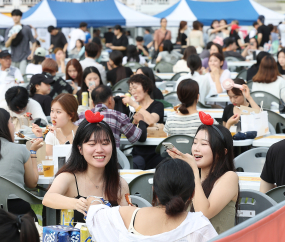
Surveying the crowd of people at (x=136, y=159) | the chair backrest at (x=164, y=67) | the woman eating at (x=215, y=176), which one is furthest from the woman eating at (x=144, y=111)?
the chair backrest at (x=164, y=67)

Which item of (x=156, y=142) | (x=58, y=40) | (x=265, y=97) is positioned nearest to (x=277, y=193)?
(x=156, y=142)

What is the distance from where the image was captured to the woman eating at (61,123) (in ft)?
13.6

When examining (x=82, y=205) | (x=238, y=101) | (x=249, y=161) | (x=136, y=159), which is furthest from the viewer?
(x=238, y=101)

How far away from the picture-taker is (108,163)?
2945 mm

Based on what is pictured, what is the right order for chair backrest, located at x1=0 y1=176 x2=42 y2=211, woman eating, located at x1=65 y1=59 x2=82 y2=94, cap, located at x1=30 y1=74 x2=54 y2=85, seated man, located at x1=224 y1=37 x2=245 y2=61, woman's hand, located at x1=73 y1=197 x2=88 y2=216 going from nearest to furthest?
1. woman's hand, located at x1=73 y1=197 x2=88 y2=216
2. chair backrest, located at x1=0 y1=176 x2=42 y2=211
3. cap, located at x1=30 y1=74 x2=54 y2=85
4. woman eating, located at x1=65 y1=59 x2=82 y2=94
5. seated man, located at x1=224 y1=37 x2=245 y2=61

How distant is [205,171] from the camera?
287 centimetres

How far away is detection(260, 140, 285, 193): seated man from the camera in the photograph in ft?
10.2

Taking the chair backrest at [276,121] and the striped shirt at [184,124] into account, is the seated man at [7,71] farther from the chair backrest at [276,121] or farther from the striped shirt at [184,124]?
the chair backrest at [276,121]

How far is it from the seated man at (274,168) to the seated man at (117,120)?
5.89 feet

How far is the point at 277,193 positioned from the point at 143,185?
3.07 feet

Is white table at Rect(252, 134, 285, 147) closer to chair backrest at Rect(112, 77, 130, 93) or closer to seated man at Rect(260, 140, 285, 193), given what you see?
seated man at Rect(260, 140, 285, 193)

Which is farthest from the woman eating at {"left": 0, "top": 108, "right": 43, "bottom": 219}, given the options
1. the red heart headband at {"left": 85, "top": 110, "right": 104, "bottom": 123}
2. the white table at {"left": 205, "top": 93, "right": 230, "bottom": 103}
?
the white table at {"left": 205, "top": 93, "right": 230, "bottom": 103}

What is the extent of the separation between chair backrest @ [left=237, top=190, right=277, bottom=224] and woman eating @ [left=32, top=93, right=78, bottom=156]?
171 cm

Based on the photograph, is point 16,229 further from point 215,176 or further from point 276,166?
point 276,166
